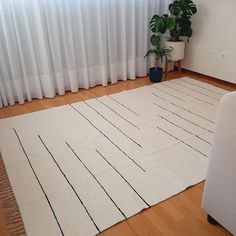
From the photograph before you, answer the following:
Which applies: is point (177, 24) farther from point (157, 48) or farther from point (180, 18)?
point (157, 48)

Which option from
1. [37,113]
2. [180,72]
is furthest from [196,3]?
[37,113]

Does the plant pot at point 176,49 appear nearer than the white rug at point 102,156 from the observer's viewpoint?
No

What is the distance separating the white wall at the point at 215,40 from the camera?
3031mm

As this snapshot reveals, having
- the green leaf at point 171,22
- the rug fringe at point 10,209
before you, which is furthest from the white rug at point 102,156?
the green leaf at point 171,22

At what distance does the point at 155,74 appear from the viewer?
339cm

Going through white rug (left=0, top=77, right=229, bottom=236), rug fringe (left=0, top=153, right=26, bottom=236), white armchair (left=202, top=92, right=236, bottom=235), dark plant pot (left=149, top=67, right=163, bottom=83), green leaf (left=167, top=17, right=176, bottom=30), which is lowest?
rug fringe (left=0, top=153, right=26, bottom=236)

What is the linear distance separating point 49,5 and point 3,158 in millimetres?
1723

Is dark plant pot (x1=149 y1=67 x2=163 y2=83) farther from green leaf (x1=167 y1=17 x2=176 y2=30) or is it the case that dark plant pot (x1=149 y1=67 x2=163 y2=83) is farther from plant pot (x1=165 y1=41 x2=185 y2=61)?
green leaf (x1=167 y1=17 x2=176 y2=30)

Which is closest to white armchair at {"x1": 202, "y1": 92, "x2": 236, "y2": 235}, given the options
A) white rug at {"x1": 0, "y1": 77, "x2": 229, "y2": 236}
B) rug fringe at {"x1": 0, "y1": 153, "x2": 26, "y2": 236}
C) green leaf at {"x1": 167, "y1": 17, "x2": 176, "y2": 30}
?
white rug at {"x1": 0, "y1": 77, "x2": 229, "y2": 236}

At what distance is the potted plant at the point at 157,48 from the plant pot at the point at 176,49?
1.8 inches

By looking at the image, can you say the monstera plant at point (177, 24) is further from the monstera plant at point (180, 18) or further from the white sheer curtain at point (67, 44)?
the white sheer curtain at point (67, 44)

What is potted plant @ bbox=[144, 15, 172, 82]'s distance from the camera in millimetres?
3159

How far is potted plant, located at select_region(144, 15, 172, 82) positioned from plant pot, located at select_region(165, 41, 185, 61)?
0.05 metres

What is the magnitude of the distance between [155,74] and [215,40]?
877 mm
